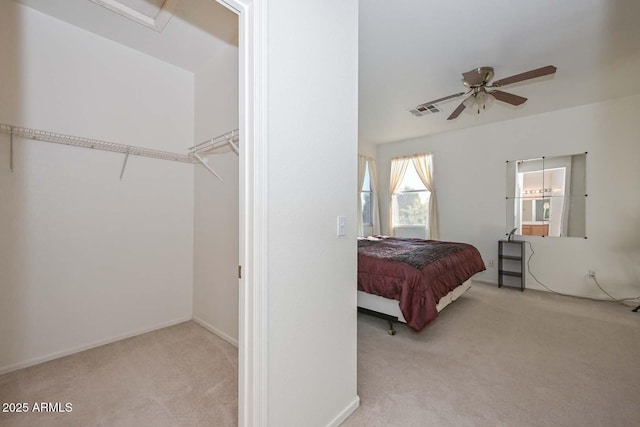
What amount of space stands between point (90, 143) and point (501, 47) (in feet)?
12.7

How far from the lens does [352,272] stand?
64.9 inches

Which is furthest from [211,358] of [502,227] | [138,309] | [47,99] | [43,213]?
[502,227]

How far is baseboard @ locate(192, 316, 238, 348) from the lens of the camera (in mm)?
2381

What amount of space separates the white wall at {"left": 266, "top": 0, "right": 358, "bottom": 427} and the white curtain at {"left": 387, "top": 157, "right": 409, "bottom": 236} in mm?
4335

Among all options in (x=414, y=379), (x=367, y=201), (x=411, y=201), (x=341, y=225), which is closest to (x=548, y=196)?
(x=411, y=201)

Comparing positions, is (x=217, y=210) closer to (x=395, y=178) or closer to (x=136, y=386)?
(x=136, y=386)

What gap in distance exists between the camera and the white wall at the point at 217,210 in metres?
2.40

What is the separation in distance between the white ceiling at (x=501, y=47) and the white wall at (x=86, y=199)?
221 centimetres

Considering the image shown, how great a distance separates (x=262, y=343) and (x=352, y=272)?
0.71 metres

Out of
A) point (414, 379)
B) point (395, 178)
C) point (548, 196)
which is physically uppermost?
point (395, 178)

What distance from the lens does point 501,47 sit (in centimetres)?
248

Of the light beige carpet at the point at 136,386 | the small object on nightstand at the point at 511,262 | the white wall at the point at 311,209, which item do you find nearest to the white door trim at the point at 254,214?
the white wall at the point at 311,209

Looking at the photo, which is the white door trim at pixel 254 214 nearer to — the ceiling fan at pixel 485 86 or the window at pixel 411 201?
the ceiling fan at pixel 485 86

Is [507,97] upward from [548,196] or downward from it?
upward
